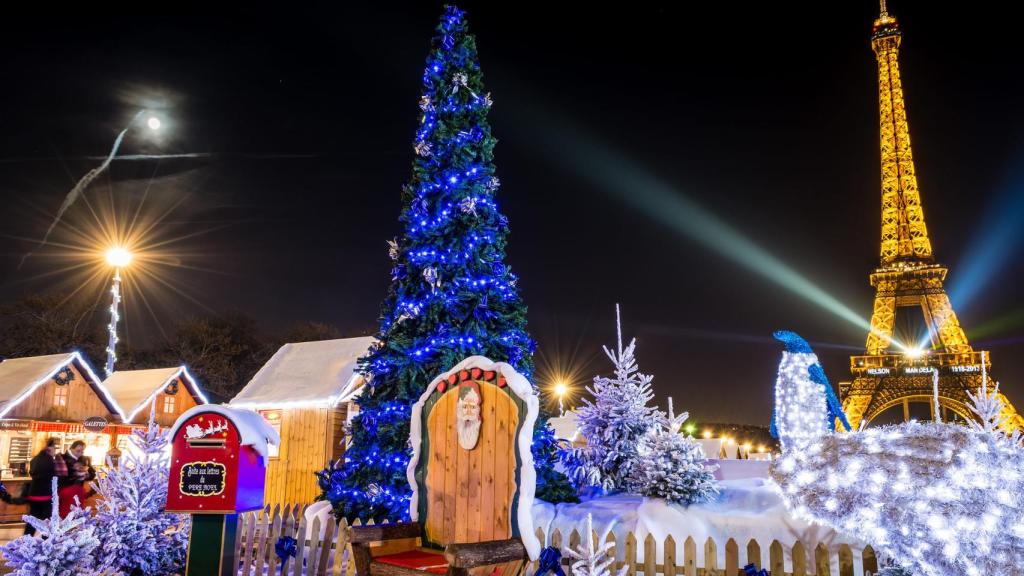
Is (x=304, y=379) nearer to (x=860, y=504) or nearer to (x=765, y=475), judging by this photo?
(x=765, y=475)

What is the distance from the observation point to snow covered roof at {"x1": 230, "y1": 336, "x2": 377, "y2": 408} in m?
15.5

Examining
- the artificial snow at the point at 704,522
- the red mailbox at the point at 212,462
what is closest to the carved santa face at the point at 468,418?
the artificial snow at the point at 704,522

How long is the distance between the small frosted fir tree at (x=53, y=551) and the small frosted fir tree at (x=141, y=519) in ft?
1.95

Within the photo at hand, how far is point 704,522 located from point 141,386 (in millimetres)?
22747

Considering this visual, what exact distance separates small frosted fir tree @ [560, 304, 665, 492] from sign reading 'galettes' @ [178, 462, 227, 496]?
4.70 metres

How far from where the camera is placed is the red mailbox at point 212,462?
5.91 meters

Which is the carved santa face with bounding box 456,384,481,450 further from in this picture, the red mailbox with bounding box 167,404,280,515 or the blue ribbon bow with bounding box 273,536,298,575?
the blue ribbon bow with bounding box 273,536,298,575

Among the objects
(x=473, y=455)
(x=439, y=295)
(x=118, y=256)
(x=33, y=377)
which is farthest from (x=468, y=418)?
(x=33, y=377)

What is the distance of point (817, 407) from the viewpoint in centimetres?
829

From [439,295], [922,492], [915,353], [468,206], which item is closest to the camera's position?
[922,492]

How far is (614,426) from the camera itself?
30.0 ft

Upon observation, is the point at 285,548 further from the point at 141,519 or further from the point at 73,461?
the point at 73,461

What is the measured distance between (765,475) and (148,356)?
40.2 m

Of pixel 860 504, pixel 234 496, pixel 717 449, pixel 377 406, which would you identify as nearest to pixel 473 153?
pixel 377 406
